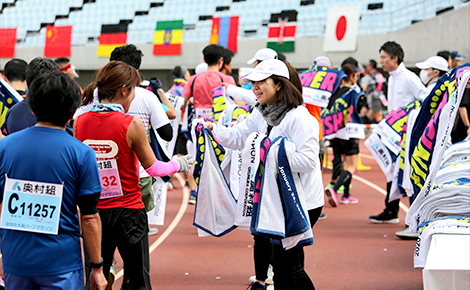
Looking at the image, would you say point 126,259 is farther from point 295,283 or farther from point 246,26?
point 246,26

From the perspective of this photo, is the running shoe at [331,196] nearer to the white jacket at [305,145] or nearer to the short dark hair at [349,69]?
the short dark hair at [349,69]

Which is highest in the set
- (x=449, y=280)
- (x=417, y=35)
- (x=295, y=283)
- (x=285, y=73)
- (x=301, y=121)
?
(x=417, y=35)

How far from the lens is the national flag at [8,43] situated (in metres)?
26.5

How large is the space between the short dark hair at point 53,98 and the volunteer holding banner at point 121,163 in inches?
29.6

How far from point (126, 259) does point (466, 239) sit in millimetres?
1958

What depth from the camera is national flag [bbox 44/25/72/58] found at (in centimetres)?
2503

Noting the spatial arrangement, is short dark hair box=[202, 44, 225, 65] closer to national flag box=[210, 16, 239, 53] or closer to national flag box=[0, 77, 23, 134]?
national flag box=[0, 77, 23, 134]

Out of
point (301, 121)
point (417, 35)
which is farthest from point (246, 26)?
point (301, 121)

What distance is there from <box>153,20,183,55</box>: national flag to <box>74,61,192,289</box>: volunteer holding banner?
19.3m

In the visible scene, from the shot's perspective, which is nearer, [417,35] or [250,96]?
[250,96]

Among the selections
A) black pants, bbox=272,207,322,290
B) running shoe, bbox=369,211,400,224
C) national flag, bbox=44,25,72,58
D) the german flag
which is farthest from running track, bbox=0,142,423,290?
national flag, bbox=44,25,72,58

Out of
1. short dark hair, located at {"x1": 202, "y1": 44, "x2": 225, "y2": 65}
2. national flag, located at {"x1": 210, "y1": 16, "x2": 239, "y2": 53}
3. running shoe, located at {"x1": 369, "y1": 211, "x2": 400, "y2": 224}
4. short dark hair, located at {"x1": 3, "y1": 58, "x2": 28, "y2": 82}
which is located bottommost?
running shoe, located at {"x1": 369, "y1": 211, "x2": 400, "y2": 224}

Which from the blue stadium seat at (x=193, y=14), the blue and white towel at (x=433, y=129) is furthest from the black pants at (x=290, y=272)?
the blue stadium seat at (x=193, y=14)

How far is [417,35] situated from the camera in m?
17.8
